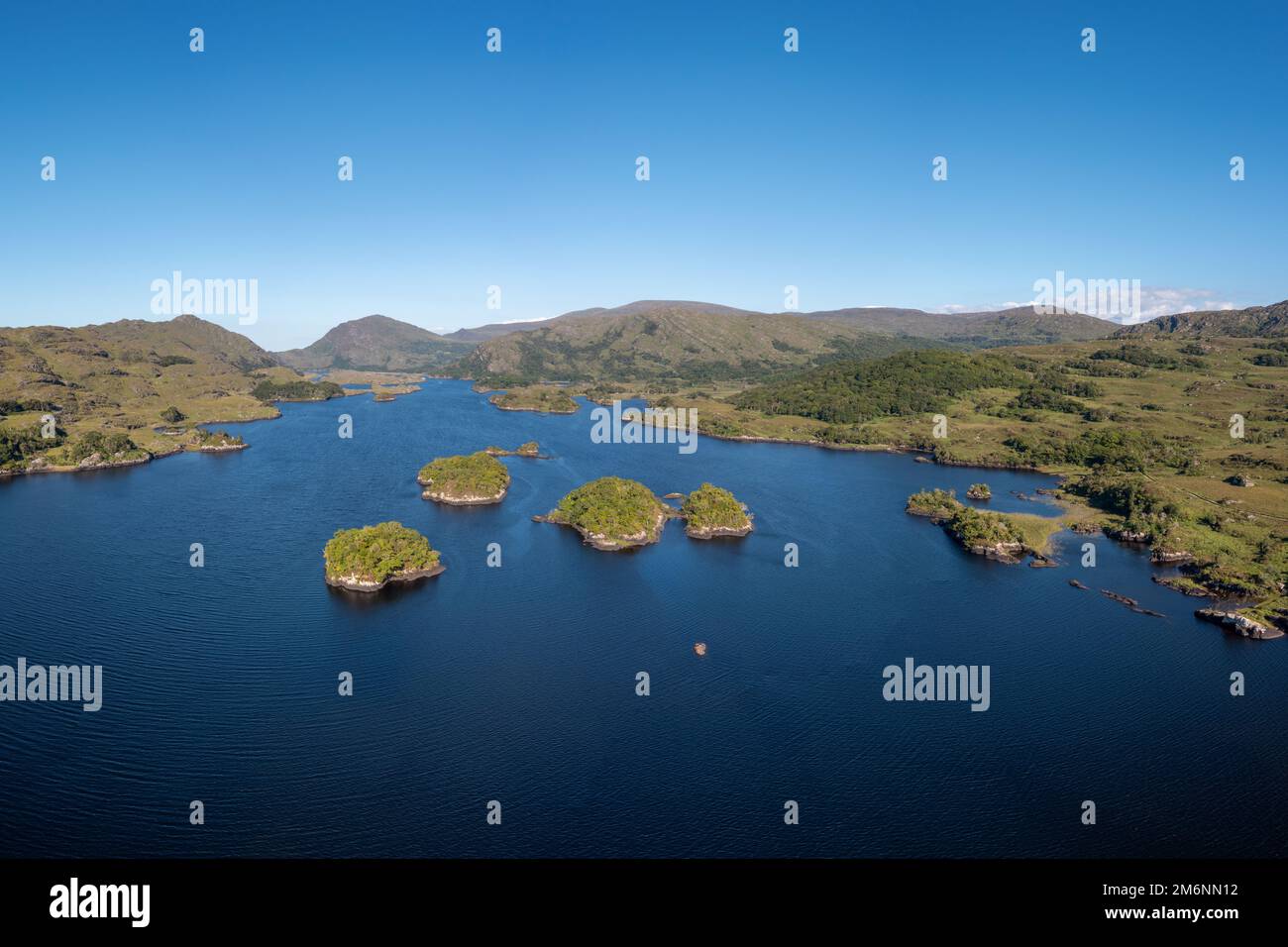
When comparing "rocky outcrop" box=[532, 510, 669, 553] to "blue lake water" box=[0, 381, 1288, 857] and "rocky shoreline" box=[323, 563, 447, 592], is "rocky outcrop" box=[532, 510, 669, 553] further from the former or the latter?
"rocky shoreline" box=[323, 563, 447, 592]

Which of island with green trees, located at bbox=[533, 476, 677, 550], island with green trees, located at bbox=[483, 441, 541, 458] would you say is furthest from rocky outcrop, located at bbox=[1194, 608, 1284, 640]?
island with green trees, located at bbox=[483, 441, 541, 458]

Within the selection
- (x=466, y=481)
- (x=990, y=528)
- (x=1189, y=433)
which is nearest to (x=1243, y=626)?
(x=990, y=528)

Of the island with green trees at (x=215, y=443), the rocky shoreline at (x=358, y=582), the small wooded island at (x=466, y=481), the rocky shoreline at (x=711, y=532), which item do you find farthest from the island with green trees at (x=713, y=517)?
the island with green trees at (x=215, y=443)

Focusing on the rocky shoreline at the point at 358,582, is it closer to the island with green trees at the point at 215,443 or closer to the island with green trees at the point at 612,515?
the island with green trees at the point at 612,515
